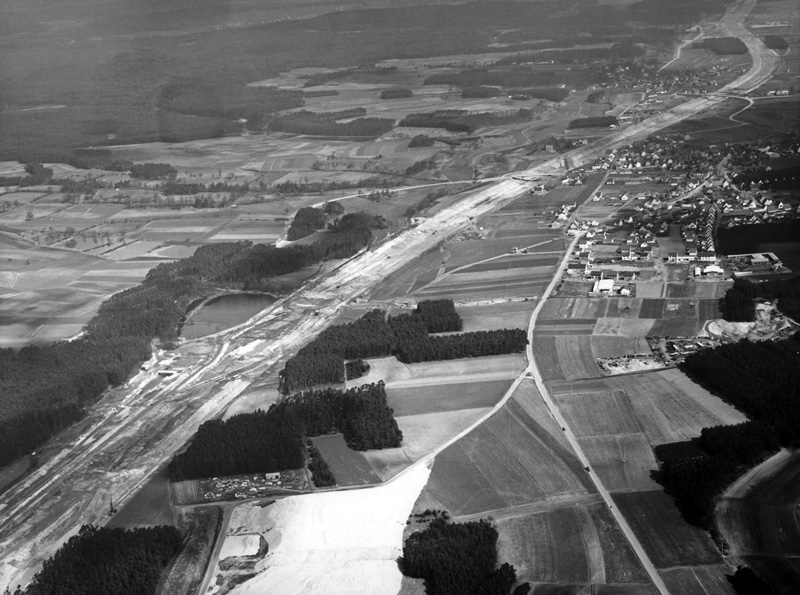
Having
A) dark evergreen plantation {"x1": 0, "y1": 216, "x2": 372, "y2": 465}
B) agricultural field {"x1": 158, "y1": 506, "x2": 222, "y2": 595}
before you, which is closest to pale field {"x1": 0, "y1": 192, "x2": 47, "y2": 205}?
dark evergreen plantation {"x1": 0, "y1": 216, "x2": 372, "y2": 465}

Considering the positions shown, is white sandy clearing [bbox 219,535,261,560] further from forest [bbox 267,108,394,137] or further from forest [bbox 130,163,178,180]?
forest [bbox 267,108,394,137]

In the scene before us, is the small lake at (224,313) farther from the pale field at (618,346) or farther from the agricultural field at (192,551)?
the agricultural field at (192,551)

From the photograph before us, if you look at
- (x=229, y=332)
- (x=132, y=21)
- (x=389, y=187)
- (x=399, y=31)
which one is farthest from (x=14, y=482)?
(x=399, y=31)

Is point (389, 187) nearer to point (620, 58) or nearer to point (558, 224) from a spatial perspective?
point (558, 224)

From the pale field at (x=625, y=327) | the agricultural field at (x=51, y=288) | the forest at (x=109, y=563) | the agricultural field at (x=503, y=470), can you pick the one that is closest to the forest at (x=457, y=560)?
the agricultural field at (x=503, y=470)

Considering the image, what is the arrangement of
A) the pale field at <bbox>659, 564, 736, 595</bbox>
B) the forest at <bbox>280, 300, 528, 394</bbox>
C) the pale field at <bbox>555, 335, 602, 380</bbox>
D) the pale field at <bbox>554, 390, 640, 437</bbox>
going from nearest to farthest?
1. the pale field at <bbox>659, 564, 736, 595</bbox>
2. the pale field at <bbox>554, 390, 640, 437</bbox>
3. the pale field at <bbox>555, 335, 602, 380</bbox>
4. the forest at <bbox>280, 300, 528, 394</bbox>

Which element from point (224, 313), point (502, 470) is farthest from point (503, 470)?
point (224, 313)
